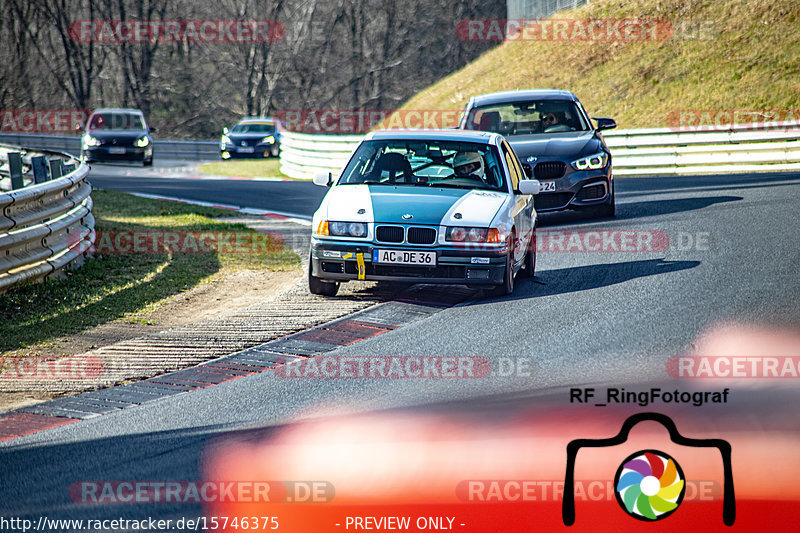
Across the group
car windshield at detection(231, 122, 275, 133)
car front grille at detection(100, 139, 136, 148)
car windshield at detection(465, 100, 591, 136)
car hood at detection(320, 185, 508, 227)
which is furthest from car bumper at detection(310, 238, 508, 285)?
car windshield at detection(231, 122, 275, 133)

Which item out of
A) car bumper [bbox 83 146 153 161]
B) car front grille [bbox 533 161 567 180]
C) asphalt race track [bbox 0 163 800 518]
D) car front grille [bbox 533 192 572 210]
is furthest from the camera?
car bumper [bbox 83 146 153 161]

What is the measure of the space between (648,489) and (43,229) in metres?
7.28

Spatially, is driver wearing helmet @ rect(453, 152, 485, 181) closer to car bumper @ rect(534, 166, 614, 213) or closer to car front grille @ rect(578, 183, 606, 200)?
car bumper @ rect(534, 166, 614, 213)

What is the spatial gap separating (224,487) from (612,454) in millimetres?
1829

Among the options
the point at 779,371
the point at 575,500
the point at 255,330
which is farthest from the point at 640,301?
the point at 575,500

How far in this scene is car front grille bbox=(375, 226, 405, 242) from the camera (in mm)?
8656

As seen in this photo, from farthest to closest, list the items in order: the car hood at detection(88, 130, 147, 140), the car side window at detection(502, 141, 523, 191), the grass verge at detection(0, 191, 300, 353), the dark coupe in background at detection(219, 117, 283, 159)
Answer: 1. the dark coupe in background at detection(219, 117, 283, 159)
2. the car hood at detection(88, 130, 147, 140)
3. the car side window at detection(502, 141, 523, 191)
4. the grass verge at detection(0, 191, 300, 353)

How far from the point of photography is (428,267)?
8.60 metres

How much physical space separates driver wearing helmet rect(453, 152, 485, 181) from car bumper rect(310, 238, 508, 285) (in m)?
1.31

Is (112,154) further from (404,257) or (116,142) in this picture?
(404,257)

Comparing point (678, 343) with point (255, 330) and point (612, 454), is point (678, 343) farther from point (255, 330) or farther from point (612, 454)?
point (255, 330)

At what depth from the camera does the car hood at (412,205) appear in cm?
870

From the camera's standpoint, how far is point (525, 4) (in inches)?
1829

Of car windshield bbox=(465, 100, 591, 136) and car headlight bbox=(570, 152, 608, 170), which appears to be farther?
car windshield bbox=(465, 100, 591, 136)
